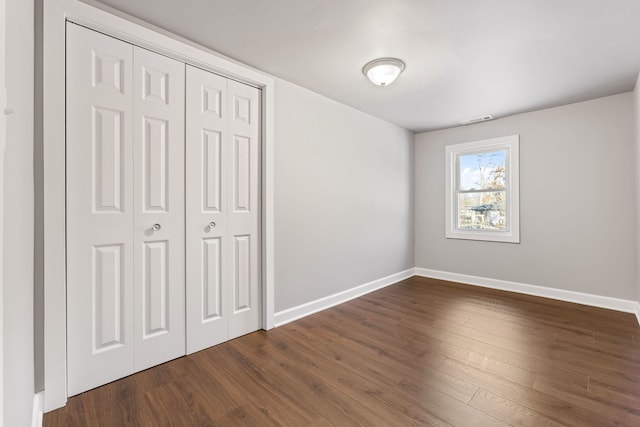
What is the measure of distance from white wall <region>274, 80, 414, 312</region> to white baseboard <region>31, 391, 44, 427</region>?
163 cm

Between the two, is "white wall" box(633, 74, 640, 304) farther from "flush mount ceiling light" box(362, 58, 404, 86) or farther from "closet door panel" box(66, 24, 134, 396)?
"closet door panel" box(66, 24, 134, 396)

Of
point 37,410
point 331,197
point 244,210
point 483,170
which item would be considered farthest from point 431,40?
point 37,410

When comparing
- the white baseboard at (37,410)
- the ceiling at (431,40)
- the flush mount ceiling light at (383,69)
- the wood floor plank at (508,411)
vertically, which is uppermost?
the ceiling at (431,40)

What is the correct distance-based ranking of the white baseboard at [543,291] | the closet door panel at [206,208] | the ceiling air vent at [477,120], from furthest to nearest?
1. the ceiling air vent at [477,120]
2. the white baseboard at [543,291]
3. the closet door panel at [206,208]

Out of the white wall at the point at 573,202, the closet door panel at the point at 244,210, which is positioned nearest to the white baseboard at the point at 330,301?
→ the closet door panel at the point at 244,210

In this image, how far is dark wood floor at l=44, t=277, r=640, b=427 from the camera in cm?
155

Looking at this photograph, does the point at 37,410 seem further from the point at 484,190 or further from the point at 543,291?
the point at 484,190

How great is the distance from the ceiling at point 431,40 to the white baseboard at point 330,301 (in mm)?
2262

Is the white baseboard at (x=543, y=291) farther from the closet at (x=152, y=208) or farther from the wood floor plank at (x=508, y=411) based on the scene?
the closet at (x=152, y=208)

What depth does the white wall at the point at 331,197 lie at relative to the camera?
2.80m

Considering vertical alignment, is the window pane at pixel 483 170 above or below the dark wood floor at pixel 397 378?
above

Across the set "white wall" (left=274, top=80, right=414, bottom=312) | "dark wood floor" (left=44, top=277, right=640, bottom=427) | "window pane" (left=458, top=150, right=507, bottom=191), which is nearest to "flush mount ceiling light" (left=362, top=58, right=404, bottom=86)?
"white wall" (left=274, top=80, right=414, bottom=312)

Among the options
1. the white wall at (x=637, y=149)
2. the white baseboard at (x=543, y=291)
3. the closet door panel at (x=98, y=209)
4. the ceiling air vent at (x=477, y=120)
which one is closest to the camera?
the closet door panel at (x=98, y=209)

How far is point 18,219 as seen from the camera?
108 cm
